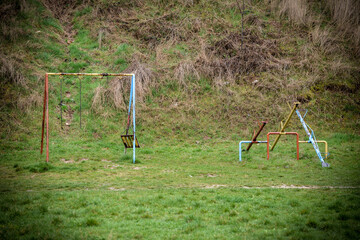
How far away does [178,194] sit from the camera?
23.7ft

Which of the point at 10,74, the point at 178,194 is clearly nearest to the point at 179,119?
the point at 10,74

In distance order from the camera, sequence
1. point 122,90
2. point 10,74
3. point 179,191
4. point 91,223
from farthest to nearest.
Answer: point 122,90, point 10,74, point 179,191, point 91,223

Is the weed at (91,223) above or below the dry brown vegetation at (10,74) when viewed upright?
below

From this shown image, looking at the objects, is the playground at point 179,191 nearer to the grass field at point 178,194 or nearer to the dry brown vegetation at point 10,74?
the grass field at point 178,194

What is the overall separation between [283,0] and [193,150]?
1633cm

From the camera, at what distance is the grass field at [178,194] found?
16.5 ft

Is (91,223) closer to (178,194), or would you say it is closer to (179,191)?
(178,194)

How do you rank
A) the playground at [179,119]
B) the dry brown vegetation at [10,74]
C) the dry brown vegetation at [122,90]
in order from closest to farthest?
the playground at [179,119] < the dry brown vegetation at [10,74] < the dry brown vegetation at [122,90]

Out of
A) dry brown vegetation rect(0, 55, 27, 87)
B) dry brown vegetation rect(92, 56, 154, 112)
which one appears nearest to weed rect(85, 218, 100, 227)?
dry brown vegetation rect(92, 56, 154, 112)

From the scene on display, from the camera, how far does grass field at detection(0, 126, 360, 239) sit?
5.03m

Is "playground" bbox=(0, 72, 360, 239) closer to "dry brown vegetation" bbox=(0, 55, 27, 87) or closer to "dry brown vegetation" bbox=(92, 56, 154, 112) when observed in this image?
"dry brown vegetation" bbox=(92, 56, 154, 112)

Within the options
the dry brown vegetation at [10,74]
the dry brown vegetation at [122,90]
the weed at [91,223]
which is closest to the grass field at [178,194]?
the weed at [91,223]

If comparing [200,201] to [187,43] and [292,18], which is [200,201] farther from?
[292,18]

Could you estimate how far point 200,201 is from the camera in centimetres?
657
